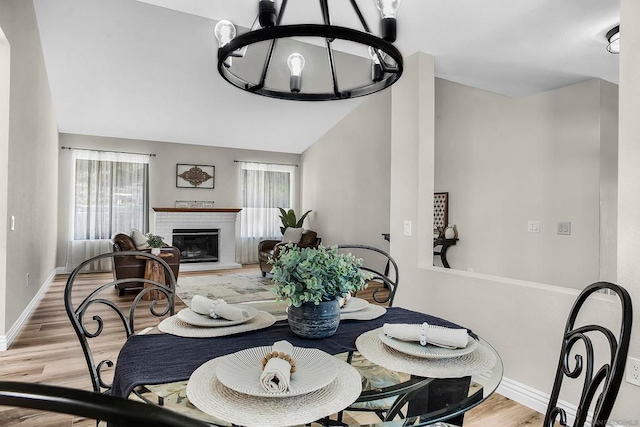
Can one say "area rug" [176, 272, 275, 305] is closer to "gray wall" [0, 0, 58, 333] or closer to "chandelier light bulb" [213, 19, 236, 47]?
"gray wall" [0, 0, 58, 333]

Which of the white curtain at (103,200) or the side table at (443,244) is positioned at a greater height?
the white curtain at (103,200)

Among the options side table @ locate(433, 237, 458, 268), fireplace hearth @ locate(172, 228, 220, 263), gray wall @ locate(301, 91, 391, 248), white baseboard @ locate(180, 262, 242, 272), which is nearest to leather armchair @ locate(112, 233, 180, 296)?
white baseboard @ locate(180, 262, 242, 272)

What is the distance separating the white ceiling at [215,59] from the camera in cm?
239

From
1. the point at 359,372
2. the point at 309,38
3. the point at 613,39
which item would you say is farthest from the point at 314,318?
the point at 613,39

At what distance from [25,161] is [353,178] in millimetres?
4548

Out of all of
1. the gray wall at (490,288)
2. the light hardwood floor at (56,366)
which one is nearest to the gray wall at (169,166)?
the light hardwood floor at (56,366)

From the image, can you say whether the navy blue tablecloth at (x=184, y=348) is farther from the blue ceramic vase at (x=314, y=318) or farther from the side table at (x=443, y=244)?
the side table at (x=443, y=244)

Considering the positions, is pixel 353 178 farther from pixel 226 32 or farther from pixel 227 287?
pixel 226 32

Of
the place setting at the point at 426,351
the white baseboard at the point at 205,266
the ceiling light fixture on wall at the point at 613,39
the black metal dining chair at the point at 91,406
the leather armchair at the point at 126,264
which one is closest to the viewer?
the black metal dining chair at the point at 91,406

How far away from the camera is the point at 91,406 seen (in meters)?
0.38

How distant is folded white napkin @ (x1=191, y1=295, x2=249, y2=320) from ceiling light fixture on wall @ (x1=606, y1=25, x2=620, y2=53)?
265cm

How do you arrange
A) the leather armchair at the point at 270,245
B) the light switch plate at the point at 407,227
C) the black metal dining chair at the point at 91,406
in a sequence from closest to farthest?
1. the black metal dining chair at the point at 91,406
2. the light switch plate at the point at 407,227
3. the leather armchair at the point at 270,245

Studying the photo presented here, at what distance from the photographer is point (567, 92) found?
11.6 ft

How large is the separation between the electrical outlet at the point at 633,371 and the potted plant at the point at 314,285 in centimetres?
130
